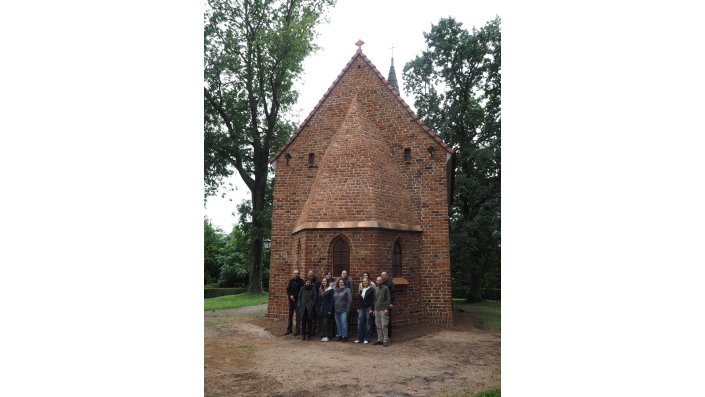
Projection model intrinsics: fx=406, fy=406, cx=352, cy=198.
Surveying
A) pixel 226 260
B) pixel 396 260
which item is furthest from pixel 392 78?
pixel 396 260

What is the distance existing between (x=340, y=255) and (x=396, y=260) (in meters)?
1.82

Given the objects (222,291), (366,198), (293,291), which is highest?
(366,198)

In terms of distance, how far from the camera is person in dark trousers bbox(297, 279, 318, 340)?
33.3ft

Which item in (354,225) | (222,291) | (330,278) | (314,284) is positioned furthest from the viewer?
(222,291)

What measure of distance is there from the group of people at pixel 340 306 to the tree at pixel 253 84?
8609mm

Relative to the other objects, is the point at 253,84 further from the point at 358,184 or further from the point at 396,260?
the point at 396,260

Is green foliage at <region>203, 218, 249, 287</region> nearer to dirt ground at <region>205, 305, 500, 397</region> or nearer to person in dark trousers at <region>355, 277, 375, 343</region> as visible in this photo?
dirt ground at <region>205, 305, 500, 397</region>

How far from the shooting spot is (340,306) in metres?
9.85

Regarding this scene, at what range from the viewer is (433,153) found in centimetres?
1328

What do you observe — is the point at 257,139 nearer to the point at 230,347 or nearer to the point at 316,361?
the point at 230,347

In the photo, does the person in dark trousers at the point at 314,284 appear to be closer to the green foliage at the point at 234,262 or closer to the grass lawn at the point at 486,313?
the grass lawn at the point at 486,313

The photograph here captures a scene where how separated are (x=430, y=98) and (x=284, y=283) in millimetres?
12143

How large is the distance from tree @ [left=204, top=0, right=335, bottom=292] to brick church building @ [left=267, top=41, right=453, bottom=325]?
12.9 feet

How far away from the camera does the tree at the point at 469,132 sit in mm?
17281
